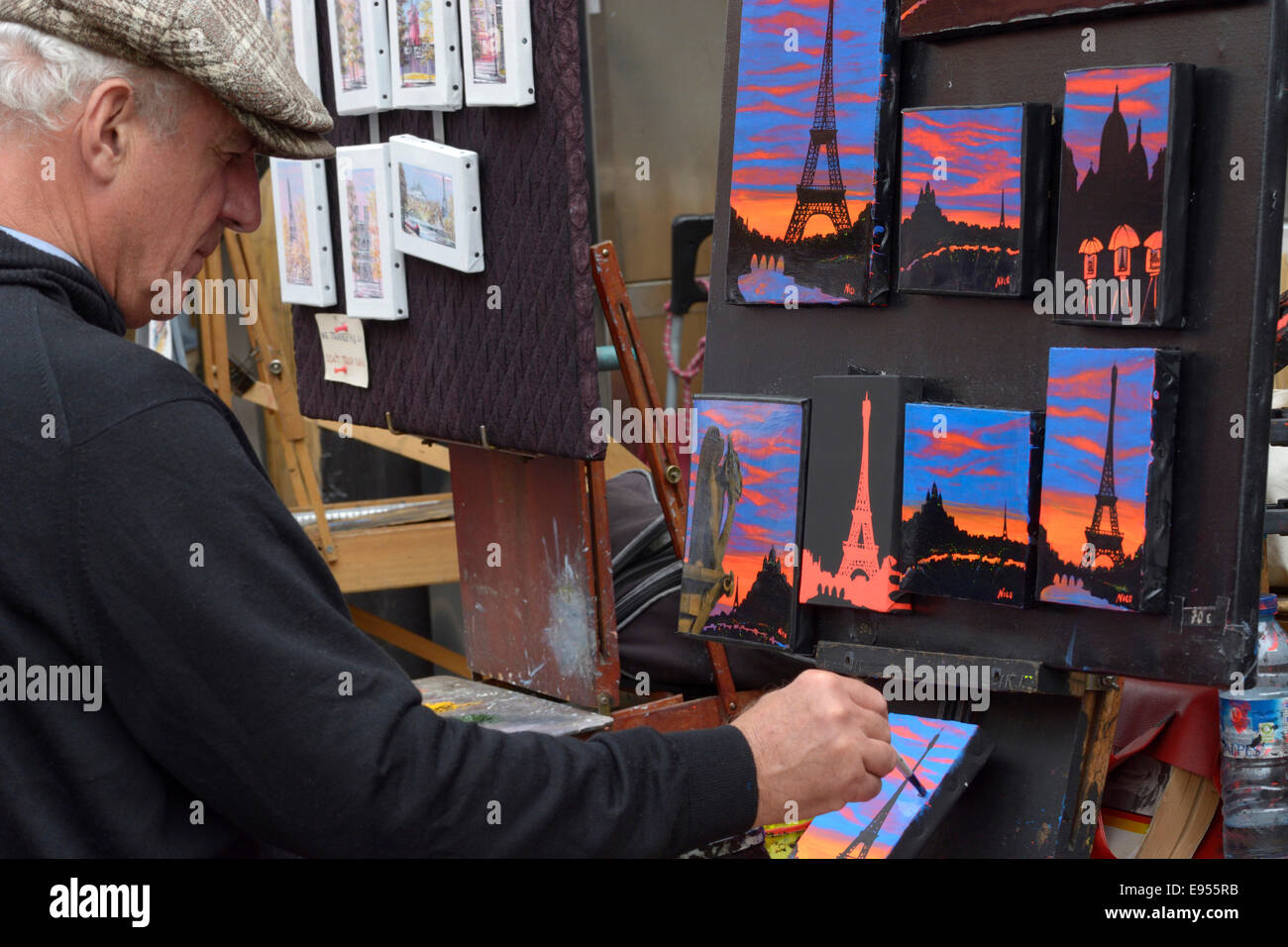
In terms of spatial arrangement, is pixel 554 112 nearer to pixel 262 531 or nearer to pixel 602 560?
pixel 602 560

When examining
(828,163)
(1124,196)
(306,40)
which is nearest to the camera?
(1124,196)

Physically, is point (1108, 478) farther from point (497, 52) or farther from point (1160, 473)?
point (497, 52)

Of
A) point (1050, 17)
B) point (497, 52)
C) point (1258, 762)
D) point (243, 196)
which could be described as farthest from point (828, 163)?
point (1258, 762)

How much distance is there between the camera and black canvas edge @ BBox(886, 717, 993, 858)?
53.6 inches

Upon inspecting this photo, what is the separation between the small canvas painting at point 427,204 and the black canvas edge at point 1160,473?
3.96 feet

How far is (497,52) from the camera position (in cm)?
201

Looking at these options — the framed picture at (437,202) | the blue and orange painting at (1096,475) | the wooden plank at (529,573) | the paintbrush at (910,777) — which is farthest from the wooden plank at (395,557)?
the blue and orange painting at (1096,475)

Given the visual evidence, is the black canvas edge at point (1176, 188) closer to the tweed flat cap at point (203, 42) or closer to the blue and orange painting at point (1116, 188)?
the blue and orange painting at point (1116, 188)

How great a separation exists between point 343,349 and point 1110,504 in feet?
5.28

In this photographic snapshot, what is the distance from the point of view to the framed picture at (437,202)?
6.91 ft

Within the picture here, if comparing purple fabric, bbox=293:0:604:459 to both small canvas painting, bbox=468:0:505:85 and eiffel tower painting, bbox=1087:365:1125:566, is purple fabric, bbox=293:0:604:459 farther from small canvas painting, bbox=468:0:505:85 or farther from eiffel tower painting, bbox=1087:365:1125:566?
eiffel tower painting, bbox=1087:365:1125:566

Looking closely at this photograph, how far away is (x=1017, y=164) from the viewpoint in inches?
51.9

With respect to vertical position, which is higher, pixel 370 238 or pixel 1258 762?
pixel 370 238

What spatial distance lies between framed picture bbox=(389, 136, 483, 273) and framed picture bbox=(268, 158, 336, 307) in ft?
0.80
